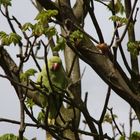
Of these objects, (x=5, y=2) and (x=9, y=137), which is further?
(x=5, y=2)

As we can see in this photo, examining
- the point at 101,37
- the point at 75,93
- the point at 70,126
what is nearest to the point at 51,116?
the point at 75,93

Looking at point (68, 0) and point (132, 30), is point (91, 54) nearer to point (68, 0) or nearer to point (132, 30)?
point (132, 30)

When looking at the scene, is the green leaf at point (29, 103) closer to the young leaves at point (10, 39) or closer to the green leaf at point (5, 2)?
the young leaves at point (10, 39)

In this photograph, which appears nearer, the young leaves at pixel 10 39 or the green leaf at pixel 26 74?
the young leaves at pixel 10 39

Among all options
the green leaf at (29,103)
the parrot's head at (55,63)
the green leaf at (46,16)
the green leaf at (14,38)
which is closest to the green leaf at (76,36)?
the green leaf at (46,16)

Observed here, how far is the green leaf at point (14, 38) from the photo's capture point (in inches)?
162

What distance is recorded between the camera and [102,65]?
4.03 m

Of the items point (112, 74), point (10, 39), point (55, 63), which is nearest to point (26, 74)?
point (10, 39)

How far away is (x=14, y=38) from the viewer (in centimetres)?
415

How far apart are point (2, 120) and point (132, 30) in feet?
5.47

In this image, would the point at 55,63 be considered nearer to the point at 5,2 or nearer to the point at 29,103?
the point at 29,103

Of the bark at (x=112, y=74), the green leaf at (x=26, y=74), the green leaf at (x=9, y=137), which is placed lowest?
the green leaf at (x=9, y=137)

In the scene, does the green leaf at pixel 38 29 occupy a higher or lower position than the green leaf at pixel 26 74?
higher

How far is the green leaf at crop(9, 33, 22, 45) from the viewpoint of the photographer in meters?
4.12
